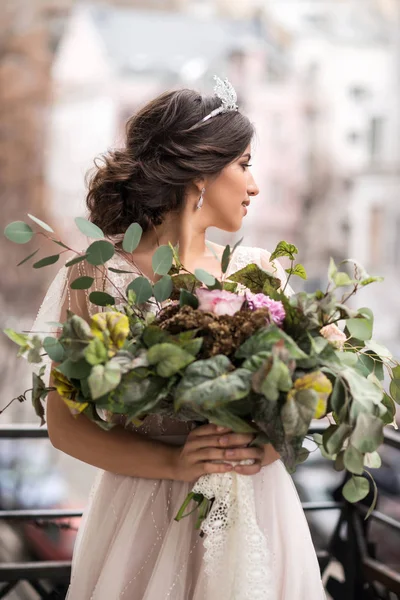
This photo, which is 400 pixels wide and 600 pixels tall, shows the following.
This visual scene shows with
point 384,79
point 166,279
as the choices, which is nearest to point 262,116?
point 384,79

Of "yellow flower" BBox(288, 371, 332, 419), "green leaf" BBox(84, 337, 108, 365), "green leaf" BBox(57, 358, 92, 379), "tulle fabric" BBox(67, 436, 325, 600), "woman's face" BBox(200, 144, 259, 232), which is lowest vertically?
"tulle fabric" BBox(67, 436, 325, 600)

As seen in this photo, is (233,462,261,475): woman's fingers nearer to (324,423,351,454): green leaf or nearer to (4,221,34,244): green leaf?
(324,423,351,454): green leaf

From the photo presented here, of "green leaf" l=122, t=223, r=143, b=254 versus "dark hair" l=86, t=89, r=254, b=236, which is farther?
"dark hair" l=86, t=89, r=254, b=236

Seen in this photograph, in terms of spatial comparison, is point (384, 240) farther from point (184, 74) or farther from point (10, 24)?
point (10, 24)

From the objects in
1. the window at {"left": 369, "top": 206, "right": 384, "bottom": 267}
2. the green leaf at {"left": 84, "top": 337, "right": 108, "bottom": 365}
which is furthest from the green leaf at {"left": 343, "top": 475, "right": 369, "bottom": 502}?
the window at {"left": 369, "top": 206, "right": 384, "bottom": 267}

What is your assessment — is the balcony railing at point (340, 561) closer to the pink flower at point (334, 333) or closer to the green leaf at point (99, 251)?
the pink flower at point (334, 333)

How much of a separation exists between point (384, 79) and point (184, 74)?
2086 millimetres

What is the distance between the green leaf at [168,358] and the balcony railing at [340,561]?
1.01 metres

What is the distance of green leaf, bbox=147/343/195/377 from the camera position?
100 centimetres

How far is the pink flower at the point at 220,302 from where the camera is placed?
1.07 m

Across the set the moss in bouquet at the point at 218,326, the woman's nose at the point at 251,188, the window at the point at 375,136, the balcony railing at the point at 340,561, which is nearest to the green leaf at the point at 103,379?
the moss in bouquet at the point at 218,326

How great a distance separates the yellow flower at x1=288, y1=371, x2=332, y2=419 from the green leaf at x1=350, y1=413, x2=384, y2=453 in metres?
0.08

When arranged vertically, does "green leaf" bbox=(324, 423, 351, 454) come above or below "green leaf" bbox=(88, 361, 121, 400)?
below

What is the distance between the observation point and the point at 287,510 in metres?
1.30
